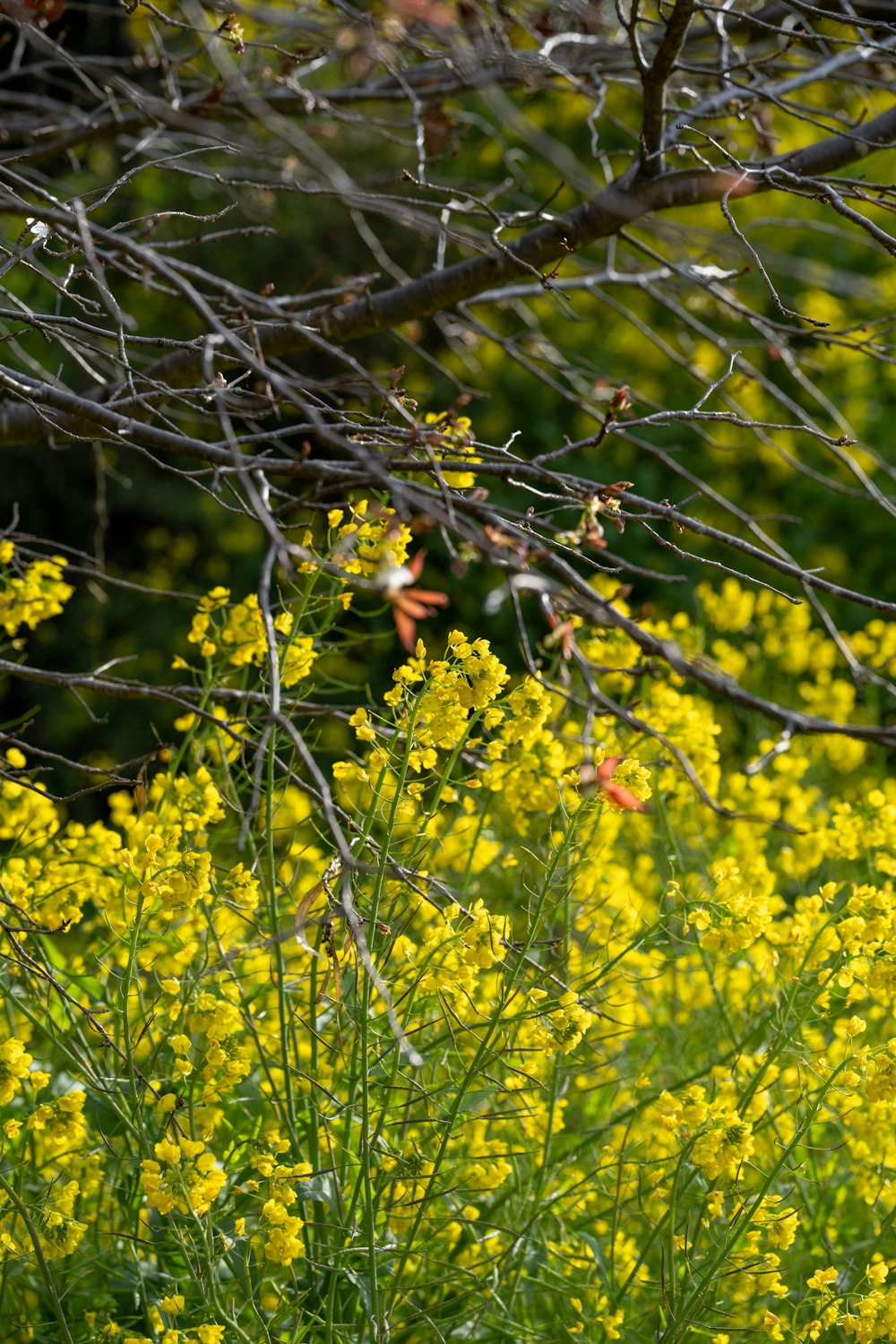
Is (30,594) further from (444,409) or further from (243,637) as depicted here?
(444,409)

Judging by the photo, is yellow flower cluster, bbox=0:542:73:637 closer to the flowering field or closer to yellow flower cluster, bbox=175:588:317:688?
the flowering field

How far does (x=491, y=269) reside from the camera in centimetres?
230

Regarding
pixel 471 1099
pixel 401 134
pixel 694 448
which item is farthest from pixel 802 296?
pixel 471 1099

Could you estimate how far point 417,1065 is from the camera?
1.38 metres

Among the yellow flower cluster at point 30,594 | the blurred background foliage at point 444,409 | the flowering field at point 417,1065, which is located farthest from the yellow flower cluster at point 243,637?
the blurred background foliage at point 444,409

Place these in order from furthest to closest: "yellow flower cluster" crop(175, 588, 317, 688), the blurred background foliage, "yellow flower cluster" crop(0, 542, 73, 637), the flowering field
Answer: the blurred background foliage
"yellow flower cluster" crop(0, 542, 73, 637)
"yellow flower cluster" crop(175, 588, 317, 688)
the flowering field

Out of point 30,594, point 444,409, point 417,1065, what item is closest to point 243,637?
point 30,594

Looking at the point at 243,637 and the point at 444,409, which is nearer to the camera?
the point at 243,637

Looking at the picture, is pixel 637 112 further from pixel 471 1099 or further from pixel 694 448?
pixel 471 1099

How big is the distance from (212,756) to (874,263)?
5397 mm

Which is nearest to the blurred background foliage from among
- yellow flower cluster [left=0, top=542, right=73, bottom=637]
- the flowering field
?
yellow flower cluster [left=0, top=542, right=73, bottom=637]

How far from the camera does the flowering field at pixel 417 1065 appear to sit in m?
1.63

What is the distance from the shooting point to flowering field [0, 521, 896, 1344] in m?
1.63

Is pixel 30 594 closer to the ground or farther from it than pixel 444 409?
farther from it
